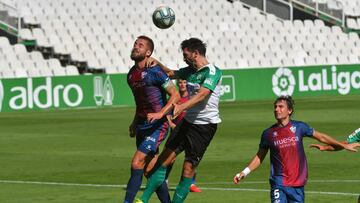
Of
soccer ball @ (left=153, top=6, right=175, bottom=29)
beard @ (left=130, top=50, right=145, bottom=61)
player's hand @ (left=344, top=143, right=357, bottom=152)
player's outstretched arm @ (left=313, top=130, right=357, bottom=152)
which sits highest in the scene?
soccer ball @ (left=153, top=6, right=175, bottom=29)

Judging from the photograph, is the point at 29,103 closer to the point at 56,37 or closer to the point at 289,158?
the point at 56,37

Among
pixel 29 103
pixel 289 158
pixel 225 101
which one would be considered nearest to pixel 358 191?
pixel 289 158

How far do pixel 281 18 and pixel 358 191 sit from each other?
36.8m

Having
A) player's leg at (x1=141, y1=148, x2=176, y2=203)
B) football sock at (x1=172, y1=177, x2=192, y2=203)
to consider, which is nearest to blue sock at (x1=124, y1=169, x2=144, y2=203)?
player's leg at (x1=141, y1=148, x2=176, y2=203)

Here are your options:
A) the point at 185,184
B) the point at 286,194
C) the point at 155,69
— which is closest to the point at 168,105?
the point at 155,69

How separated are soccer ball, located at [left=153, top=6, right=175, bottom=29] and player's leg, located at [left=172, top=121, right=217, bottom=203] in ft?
7.02

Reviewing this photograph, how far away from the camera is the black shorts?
13062mm

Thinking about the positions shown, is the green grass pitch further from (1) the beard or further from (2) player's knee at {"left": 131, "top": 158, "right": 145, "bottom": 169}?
(1) the beard

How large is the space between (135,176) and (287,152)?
113 inches

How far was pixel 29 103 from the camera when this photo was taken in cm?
3641

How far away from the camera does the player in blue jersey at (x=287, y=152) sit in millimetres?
10711

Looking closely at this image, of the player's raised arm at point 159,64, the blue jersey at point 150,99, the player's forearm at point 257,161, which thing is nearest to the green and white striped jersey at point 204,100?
the blue jersey at point 150,99

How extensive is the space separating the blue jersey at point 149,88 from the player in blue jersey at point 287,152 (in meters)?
2.80

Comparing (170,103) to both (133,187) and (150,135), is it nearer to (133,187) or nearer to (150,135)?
(150,135)
